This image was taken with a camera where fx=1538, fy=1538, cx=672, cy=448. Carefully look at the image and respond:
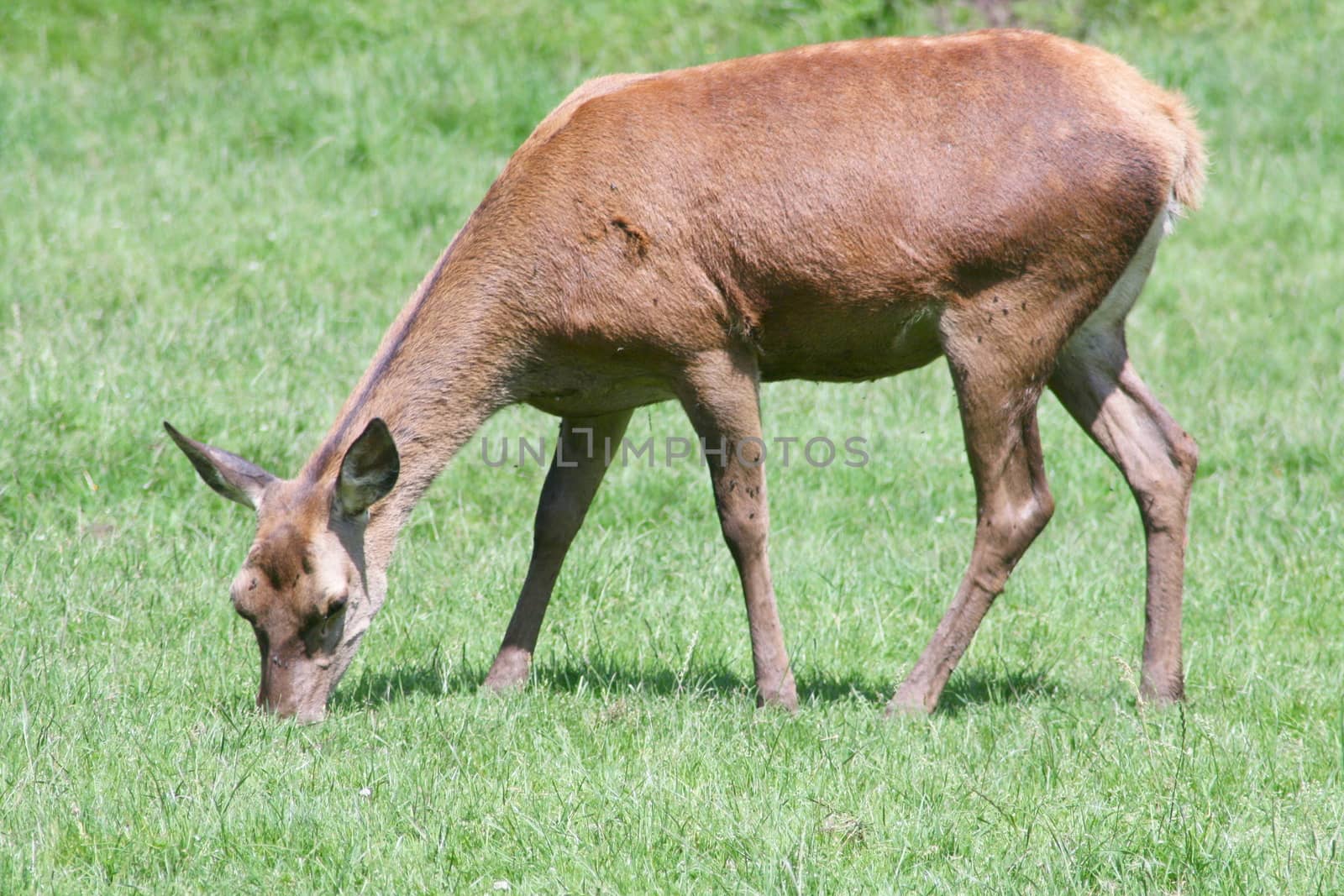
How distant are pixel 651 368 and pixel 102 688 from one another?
6.96 ft

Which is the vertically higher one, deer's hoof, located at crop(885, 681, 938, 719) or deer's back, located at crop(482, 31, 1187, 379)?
deer's back, located at crop(482, 31, 1187, 379)

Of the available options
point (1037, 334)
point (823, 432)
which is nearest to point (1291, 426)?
point (823, 432)

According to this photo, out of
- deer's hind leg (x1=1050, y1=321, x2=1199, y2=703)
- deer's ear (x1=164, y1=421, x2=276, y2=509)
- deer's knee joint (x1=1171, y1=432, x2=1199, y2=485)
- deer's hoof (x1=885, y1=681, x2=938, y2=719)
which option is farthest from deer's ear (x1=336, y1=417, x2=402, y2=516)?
deer's knee joint (x1=1171, y1=432, x2=1199, y2=485)

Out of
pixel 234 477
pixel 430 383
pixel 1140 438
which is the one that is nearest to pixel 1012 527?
pixel 1140 438

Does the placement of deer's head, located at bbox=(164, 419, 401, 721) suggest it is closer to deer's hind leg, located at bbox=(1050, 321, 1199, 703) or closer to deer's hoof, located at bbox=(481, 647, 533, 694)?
deer's hoof, located at bbox=(481, 647, 533, 694)

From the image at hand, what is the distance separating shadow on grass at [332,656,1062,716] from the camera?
Result: 5445 mm

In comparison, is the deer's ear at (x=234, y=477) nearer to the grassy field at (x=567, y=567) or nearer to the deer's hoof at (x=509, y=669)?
the grassy field at (x=567, y=567)

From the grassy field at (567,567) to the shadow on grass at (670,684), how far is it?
0.03 m

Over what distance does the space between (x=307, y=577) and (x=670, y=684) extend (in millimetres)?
1374

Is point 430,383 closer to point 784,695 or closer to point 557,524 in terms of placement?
point 557,524

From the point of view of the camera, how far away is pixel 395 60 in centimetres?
1141

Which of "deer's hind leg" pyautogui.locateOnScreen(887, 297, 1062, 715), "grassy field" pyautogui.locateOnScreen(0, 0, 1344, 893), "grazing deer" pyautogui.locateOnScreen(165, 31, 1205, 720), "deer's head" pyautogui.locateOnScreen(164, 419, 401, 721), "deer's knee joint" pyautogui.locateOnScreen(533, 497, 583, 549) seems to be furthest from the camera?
"deer's knee joint" pyautogui.locateOnScreen(533, 497, 583, 549)

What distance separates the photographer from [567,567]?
6.61m

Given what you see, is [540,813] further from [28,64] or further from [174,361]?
[28,64]
